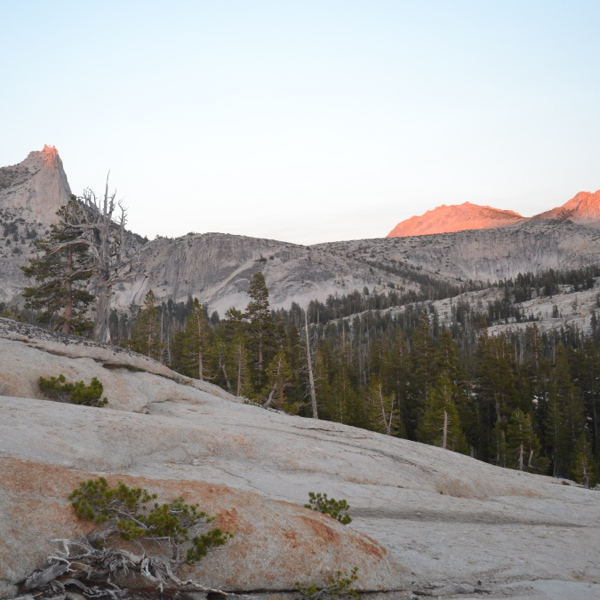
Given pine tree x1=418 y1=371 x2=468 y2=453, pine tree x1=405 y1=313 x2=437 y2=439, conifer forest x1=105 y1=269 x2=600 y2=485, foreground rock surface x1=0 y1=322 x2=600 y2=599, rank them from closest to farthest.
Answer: foreground rock surface x1=0 y1=322 x2=600 y2=599 → pine tree x1=418 y1=371 x2=468 y2=453 → conifer forest x1=105 y1=269 x2=600 y2=485 → pine tree x1=405 y1=313 x2=437 y2=439

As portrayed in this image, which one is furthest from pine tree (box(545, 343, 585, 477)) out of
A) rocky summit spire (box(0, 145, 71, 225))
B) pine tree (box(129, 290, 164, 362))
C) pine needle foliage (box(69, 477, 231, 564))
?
rocky summit spire (box(0, 145, 71, 225))

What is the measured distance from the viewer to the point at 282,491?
45.5ft

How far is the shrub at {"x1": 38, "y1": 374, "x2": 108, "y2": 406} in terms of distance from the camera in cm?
1827

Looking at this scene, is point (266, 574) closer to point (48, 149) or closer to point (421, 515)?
point (421, 515)

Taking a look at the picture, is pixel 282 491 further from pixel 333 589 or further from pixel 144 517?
pixel 144 517

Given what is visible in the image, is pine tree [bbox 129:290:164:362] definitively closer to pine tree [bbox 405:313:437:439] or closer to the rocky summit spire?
pine tree [bbox 405:313:437:439]

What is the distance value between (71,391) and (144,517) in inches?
458

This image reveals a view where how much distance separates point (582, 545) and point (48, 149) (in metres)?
210

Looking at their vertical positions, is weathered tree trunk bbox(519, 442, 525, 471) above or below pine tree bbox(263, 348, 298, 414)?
below

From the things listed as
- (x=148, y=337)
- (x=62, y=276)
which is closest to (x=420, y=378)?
(x=148, y=337)

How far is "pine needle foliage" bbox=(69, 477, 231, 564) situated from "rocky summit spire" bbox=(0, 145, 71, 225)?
17044 centimetres

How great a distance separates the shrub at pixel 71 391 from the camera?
59.9ft

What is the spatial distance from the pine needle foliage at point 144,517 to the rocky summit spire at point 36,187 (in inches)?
6710

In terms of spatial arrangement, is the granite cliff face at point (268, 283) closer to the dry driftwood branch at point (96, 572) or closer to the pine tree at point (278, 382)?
the pine tree at point (278, 382)
